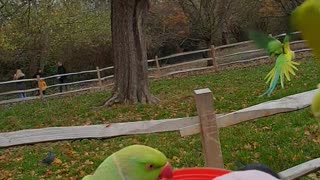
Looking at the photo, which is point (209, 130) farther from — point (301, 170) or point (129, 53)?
point (129, 53)

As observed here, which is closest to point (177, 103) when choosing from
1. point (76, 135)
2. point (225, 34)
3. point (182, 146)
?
point (182, 146)

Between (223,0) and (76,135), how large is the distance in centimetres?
1569

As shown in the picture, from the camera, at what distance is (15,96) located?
52.0ft

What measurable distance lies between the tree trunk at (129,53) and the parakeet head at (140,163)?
838 cm

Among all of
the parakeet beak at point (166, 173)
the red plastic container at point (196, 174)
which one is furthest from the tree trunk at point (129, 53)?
the parakeet beak at point (166, 173)

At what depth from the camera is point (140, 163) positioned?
0.54 m

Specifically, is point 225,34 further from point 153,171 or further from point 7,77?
point 153,171

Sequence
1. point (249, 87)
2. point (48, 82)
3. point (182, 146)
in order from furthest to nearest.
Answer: point (48, 82), point (249, 87), point (182, 146)

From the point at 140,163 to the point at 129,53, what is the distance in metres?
8.56

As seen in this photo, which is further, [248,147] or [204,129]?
[248,147]

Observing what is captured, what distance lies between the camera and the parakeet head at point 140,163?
0.52 m

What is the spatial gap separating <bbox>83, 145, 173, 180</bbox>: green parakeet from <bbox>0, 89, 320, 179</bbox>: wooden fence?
224 centimetres

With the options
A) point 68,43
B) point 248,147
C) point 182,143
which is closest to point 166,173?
point 248,147

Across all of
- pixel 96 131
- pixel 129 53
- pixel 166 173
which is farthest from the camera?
pixel 129 53
